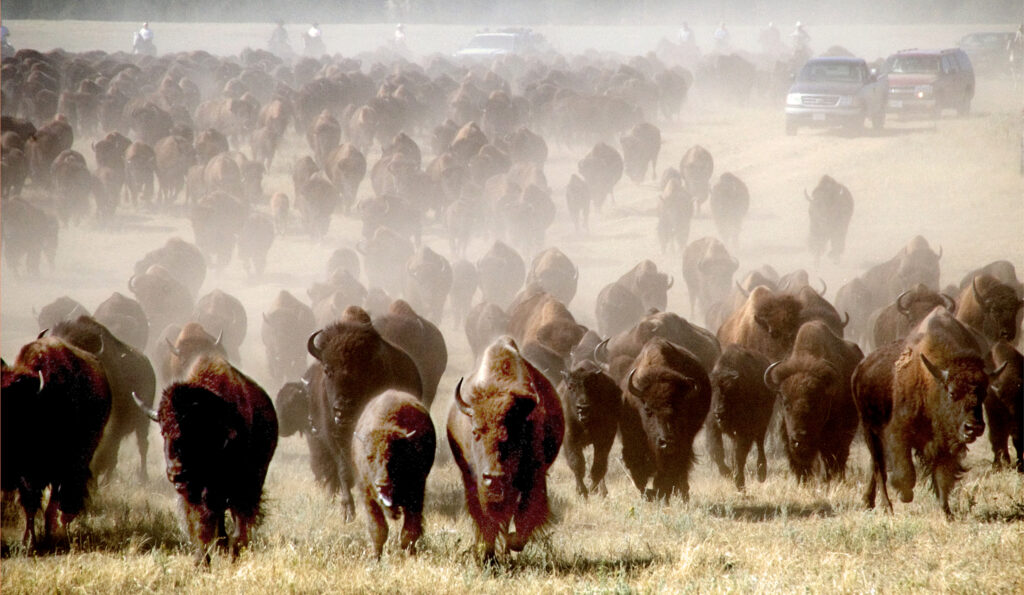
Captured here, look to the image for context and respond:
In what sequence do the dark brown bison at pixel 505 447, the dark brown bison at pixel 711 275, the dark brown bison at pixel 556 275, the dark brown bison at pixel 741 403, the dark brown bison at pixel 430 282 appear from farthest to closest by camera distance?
the dark brown bison at pixel 430 282, the dark brown bison at pixel 711 275, the dark brown bison at pixel 556 275, the dark brown bison at pixel 741 403, the dark brown bison at pixel 505 447

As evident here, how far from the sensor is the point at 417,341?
1108 centimetres

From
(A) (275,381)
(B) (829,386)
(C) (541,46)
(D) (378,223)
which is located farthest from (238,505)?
(C) (541,46)

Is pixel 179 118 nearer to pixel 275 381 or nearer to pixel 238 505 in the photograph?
pixel 275 381

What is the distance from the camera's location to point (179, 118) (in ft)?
109

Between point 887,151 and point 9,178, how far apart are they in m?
22.7

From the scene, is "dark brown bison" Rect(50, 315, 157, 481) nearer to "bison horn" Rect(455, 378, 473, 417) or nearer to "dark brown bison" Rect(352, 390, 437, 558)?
"dark brown bison" Rect(352, 390, 437, 558)

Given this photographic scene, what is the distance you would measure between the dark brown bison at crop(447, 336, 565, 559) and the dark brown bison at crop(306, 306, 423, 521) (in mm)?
1337

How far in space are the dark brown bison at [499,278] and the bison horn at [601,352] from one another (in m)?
8.43

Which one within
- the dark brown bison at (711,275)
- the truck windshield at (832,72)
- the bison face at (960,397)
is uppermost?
the truck windshield at (832,72)

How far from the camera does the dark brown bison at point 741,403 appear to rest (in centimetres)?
923

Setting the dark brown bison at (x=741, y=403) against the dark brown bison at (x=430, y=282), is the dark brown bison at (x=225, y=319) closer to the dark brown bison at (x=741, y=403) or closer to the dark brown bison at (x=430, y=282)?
the dark brown bison at (x=430, y=282)

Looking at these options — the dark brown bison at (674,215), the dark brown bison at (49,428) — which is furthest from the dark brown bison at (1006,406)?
the dark brown bison at (674,215)

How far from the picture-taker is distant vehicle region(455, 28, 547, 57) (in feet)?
189

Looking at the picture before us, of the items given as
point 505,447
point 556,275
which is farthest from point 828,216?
point 505,447
